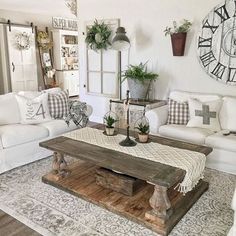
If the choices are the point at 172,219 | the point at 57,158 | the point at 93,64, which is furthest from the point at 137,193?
the point at 93,64

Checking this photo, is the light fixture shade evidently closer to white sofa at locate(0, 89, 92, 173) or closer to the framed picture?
white sofa at locate(0, 89, 92, 173)

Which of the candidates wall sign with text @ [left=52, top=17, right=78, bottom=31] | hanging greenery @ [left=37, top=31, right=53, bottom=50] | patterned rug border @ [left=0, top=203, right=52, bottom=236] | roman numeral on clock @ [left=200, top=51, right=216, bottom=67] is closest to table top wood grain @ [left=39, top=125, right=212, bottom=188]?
patterned rug border @ [left=0, top=203, right=52, bottom=236]

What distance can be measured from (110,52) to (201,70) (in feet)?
5.50

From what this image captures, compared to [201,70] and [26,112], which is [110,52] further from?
[26,112]

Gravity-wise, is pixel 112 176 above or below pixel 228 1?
below

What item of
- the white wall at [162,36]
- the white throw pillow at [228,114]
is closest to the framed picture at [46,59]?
the white wall at [162,36]

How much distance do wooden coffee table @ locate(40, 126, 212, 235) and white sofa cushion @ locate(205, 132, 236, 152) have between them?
54 cm

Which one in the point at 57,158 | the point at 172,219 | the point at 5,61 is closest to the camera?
the point at 172,219

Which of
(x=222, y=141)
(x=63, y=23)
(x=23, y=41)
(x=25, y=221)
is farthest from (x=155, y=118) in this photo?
(x=63, y=23)

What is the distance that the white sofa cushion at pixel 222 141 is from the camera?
2.97m

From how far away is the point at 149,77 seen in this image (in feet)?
13.5

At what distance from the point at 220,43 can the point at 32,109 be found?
8.93ft

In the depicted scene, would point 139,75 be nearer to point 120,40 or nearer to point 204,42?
point 120,40

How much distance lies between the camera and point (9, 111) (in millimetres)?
3445
